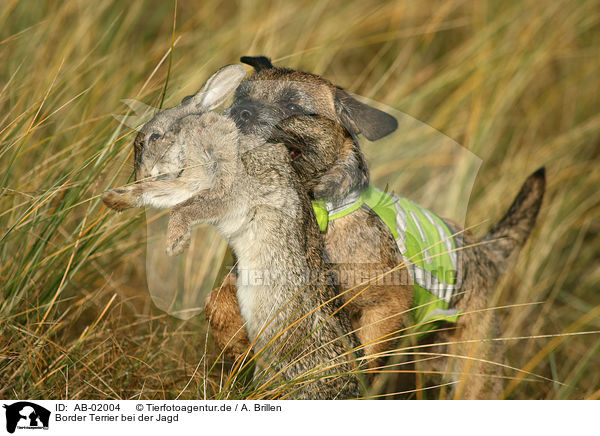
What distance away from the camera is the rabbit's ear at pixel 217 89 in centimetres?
171

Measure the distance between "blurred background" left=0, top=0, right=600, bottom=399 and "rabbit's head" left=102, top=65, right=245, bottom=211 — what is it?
0.95 ft

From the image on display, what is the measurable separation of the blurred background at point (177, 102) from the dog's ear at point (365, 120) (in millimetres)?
176

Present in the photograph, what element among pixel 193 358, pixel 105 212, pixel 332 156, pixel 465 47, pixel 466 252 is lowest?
pixel 193 358

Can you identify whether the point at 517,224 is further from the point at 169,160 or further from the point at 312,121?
the point at 169,160

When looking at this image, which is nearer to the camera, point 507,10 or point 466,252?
point 466,252

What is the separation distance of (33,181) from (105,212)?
0.52 meters

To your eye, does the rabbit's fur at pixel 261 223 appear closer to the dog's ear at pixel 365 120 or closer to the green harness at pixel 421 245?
the green harness at pixel 421 245

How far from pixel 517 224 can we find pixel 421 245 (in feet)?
3.59

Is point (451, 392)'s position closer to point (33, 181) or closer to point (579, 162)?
point (33, 181)

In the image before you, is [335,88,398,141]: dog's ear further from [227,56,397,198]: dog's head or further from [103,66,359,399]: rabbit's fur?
[103,66,359,399]: rabbit's fur

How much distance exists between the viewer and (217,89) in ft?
5.68

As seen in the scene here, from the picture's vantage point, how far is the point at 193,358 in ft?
7.59

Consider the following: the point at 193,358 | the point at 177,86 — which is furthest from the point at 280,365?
the point at 177,86
